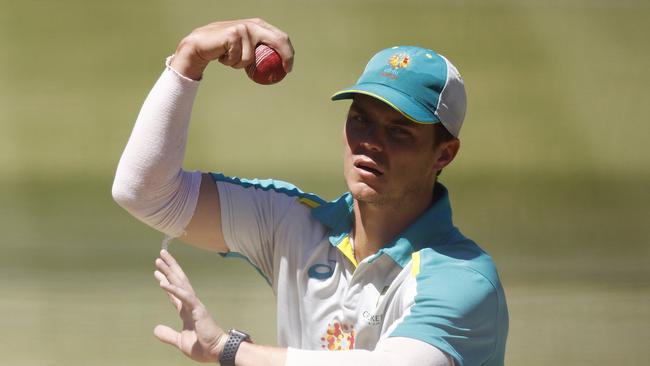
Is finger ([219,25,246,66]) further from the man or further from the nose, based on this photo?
the nose

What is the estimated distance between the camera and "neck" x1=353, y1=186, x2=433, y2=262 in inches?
96.1

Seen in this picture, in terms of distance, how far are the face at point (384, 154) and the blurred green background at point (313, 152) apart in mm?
1657

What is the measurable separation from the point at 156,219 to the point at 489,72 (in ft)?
11.2

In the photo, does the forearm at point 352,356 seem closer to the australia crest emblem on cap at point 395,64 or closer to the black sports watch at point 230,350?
the black sports watch at point 230,350

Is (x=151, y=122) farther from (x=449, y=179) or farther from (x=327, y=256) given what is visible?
(x=449, y=179)

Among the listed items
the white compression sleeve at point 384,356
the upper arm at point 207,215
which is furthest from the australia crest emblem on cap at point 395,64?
the white compression sleeve at point 384,356

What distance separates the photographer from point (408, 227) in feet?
8.00

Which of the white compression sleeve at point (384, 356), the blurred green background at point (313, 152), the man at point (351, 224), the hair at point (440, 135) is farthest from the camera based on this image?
the blurred green background at point (313, 152)

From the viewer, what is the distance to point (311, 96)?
17.8 ft

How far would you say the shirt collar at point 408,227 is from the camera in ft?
7.80

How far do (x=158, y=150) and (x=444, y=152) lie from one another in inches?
24.9

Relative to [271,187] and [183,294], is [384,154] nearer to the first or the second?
[271,187]

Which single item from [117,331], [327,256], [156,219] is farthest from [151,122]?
[117,331]

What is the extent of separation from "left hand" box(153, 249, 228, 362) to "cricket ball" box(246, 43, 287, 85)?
41 cm
